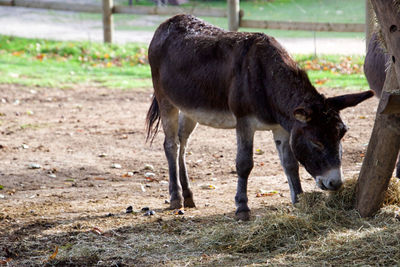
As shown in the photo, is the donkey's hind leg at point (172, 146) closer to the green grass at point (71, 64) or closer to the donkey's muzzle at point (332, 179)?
the donkey's muzzle at point (332, 179)

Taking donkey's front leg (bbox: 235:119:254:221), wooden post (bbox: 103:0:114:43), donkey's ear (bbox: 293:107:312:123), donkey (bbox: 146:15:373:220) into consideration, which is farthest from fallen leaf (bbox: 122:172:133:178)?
wooden post (bbox: 103:0:114:43)

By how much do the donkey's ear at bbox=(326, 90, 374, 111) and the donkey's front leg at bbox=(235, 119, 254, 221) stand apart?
80 cm

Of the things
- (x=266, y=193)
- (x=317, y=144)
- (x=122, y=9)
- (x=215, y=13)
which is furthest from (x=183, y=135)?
(x=122, y=9)

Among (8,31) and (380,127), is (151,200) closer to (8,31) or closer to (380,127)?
→ (380,127)

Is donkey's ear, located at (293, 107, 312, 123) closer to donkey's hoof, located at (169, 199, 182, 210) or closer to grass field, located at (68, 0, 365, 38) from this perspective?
donkey's hoof, located at (169, 199, 182, 210)

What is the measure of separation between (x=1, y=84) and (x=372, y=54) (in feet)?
25.8

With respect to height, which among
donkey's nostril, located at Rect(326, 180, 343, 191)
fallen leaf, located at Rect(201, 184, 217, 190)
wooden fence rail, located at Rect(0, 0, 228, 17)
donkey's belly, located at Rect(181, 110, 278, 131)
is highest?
wooden fence rail, located at Rect(0, 0, 228, 17)

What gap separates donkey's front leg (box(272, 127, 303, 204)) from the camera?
584 cm

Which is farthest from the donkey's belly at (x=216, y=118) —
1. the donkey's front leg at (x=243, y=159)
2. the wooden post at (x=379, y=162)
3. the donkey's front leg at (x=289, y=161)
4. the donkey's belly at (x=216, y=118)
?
the wooden post at (x=379, y=162)

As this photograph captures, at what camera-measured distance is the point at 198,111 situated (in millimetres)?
6004

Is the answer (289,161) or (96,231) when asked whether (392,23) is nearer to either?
(289,161)

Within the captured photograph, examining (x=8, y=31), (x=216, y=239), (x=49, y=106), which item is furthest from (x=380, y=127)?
(x=8, y=31)

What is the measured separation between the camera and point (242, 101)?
5488 millimetres

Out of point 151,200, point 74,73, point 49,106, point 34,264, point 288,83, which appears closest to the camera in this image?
point 34,264
